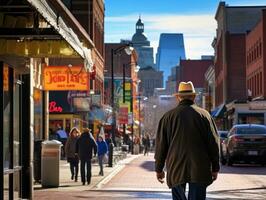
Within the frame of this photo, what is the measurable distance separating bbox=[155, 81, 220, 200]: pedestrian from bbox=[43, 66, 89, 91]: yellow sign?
1603cm

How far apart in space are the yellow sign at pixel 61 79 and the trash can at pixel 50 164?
222 inches

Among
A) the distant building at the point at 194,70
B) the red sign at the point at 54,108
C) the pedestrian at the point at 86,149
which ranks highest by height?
the distant building at the point at 194,70

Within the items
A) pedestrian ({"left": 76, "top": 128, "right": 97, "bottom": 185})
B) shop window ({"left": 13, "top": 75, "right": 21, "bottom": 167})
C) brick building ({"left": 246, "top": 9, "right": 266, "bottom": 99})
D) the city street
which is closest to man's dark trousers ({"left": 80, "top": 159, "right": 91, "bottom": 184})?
pedestrian ({"left": 76, "top": 128, "right": 97, "bottom": 185})

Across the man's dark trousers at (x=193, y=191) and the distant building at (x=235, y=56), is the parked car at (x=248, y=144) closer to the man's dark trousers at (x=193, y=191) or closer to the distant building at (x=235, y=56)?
the man's dark trousers at (x=193, y=191)

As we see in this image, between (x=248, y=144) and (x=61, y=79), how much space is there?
28.0 ft

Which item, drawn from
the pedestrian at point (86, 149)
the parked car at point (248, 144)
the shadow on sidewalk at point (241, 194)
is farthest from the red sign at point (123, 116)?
the shadow on sidewalk at point (241, 194)

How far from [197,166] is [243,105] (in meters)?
49.7

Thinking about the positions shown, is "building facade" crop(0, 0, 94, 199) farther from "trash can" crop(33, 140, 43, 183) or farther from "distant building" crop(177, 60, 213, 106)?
"distant building" crop(177, 60, 213, 106)

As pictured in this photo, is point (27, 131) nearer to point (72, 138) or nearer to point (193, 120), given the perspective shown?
point (193, 120)

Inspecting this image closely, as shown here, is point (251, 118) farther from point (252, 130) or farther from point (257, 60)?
point (252, 130)

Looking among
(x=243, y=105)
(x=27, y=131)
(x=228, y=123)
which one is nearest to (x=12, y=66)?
(x=27, y=131)

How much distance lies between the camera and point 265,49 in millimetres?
60469

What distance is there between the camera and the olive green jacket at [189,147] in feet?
25.7

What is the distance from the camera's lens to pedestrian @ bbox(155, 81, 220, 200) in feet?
25.7
